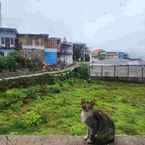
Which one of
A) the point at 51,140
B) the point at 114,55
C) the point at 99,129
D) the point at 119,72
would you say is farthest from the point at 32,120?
the point at 114,55

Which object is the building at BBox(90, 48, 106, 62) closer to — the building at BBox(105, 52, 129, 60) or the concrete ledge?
the building at BBox(105, 52, 129, 60)

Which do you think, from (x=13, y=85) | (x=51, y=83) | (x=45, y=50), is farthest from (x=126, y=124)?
(x=45, y=50)

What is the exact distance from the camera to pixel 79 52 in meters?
61.5

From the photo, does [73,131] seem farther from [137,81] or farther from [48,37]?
[48,37]

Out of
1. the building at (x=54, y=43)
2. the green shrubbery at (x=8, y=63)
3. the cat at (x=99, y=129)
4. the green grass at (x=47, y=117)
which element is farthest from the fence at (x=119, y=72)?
the cat at (x=99, y=129)

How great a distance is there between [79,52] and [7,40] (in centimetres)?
2156

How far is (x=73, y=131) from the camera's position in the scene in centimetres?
852

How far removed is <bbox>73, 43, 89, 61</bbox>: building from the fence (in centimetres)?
2806

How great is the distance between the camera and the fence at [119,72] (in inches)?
1178

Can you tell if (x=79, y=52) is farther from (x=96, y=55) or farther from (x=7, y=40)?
(x=7, y=40)

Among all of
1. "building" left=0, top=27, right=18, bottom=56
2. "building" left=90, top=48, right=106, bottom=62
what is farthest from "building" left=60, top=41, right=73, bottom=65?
"building" left=0, top=27, right=18, bottom=56

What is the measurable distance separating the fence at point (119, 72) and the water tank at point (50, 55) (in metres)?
14.6

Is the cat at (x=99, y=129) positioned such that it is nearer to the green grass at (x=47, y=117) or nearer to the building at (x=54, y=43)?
the green grass at (x=47, y=117)

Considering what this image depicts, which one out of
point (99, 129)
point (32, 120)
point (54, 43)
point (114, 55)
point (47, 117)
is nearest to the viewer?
point (99, 129)
